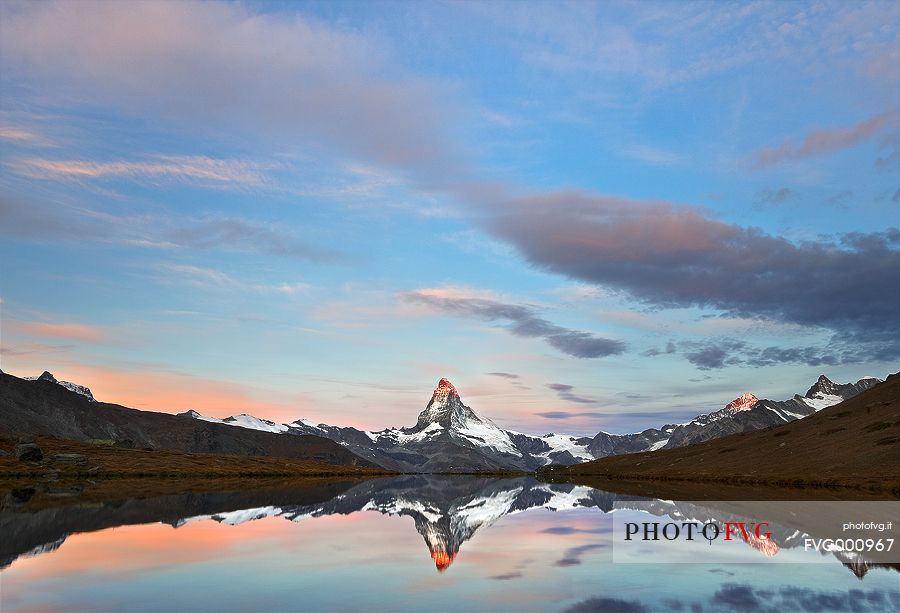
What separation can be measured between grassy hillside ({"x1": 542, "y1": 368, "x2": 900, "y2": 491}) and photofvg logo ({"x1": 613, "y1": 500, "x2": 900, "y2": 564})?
123 ft

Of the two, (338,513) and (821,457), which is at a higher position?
(821,457)

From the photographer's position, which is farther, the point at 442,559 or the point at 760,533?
the point at 760,533

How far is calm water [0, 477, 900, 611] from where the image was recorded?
66.6 ft

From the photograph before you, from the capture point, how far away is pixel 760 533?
3778 centimetres

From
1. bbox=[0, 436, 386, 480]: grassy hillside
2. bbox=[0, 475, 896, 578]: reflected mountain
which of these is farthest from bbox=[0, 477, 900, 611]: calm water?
bbox=[0, 436, 386, 480]: grassy hillside

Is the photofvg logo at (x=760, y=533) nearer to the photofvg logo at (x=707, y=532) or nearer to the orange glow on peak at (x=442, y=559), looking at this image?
the photofvg logo at (x=707, y=532)

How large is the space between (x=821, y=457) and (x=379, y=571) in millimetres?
135174

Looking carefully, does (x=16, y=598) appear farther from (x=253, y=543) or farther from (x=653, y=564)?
(x=653, y=564)

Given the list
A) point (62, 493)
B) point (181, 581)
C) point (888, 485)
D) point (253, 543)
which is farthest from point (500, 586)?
point (888, 485)

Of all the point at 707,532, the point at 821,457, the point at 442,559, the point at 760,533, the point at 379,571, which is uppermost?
the point at 821,457

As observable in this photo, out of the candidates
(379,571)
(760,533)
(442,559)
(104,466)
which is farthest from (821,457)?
(104,466)

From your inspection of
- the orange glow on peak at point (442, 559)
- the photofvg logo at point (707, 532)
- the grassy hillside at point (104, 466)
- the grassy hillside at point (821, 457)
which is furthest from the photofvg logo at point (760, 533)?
the grassy hillside at point (104, 466)

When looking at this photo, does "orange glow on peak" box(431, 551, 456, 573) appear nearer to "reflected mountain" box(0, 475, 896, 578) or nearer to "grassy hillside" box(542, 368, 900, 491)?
"reflected mountain" box(0, 475, 896, 578)

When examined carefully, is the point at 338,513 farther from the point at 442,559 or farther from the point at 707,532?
the point at 707,532
